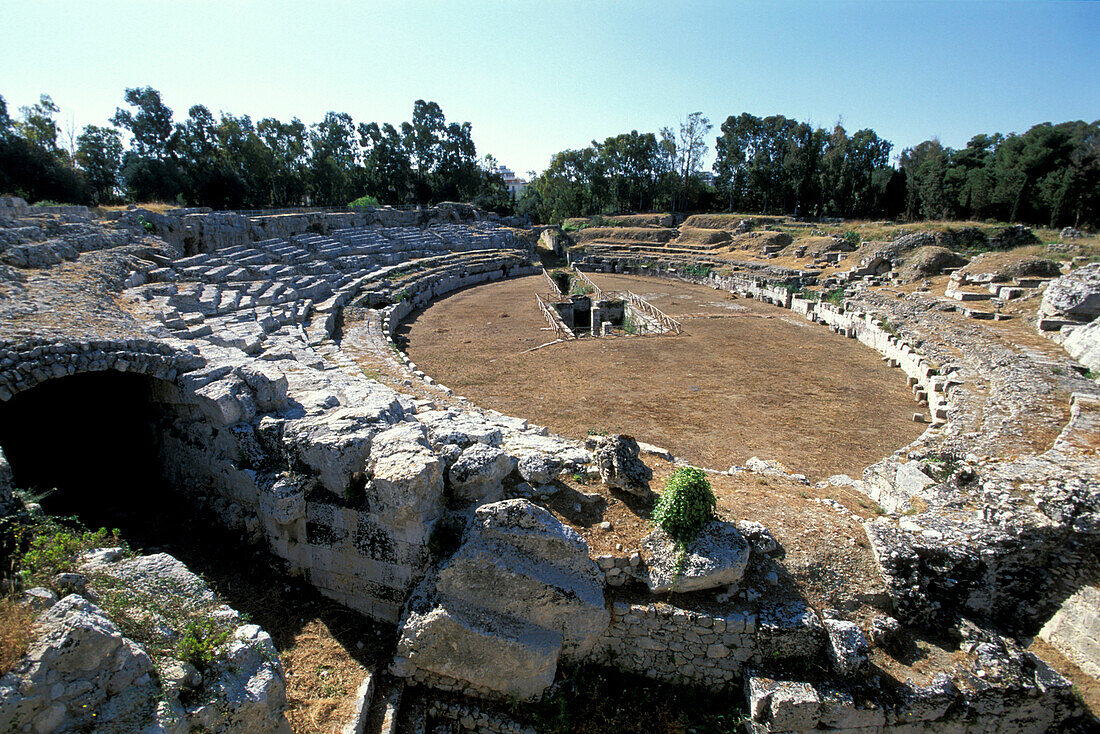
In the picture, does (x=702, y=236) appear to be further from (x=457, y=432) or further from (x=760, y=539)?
(x=760, y=539)

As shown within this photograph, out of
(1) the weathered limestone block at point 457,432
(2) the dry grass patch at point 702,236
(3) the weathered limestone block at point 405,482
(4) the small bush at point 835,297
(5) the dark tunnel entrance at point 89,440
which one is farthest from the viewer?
(2) the dry grass patch at point 702,236

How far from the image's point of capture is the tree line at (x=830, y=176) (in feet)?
97.7

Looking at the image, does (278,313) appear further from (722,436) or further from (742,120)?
(742,120)

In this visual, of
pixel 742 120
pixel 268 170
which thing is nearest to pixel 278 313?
pixel 268 170

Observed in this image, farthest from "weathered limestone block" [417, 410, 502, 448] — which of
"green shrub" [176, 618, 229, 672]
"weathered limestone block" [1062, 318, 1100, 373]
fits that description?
"weathered limestone block" [1062, 318, 1100, 373]

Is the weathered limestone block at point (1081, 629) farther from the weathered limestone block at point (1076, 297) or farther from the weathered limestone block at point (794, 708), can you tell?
the weathered limestone block at point (1076, 297)

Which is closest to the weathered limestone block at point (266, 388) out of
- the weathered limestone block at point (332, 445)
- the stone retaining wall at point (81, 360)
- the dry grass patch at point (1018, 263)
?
the weathered limestone block at point (332, 445)

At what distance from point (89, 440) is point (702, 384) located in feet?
43.9

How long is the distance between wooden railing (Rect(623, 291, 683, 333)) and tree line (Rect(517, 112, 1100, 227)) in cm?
2532

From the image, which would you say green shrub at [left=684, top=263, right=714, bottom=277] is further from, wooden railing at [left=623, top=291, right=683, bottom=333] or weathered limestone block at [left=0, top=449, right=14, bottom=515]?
weathered limestone block at [left=0, top=449, right=14, bottom=515]

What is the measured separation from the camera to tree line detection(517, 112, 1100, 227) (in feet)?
97.7

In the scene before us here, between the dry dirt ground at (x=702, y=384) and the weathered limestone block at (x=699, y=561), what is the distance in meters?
4.59

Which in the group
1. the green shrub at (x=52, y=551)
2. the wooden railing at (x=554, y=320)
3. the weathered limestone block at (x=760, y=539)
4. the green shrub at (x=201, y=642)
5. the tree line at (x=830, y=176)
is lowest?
the wooden railing at (x=554, y=320)

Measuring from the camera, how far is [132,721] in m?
3.71
